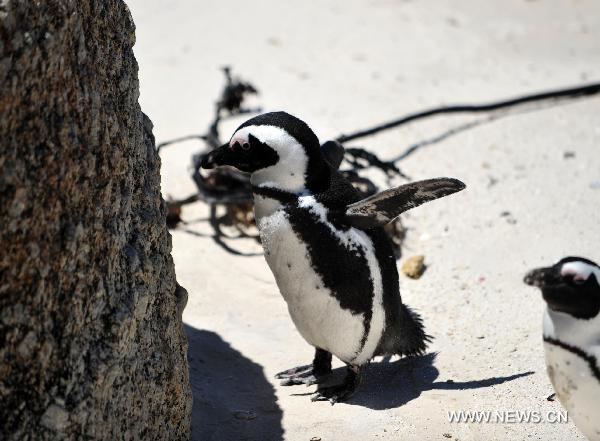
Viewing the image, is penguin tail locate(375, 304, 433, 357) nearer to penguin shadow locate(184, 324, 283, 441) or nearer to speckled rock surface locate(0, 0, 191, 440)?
penguin shadow locate(184, 324, 283, 441)

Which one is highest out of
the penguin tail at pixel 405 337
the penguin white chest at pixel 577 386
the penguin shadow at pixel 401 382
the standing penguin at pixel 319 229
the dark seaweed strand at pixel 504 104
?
the dark seaweed strand at pixel 504 104

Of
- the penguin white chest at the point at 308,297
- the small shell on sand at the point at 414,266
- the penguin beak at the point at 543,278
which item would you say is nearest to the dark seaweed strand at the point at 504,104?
the small shell on sand at the point at 414,266

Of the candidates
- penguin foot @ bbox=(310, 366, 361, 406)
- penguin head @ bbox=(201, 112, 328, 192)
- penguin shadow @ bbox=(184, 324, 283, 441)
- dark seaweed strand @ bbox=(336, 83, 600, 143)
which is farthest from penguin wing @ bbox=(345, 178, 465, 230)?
dark seaweed strand @ bbox=(336, 83, 600, 143)

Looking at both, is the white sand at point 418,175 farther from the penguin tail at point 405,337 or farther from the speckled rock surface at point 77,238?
the speckled rock surface at point 77,238

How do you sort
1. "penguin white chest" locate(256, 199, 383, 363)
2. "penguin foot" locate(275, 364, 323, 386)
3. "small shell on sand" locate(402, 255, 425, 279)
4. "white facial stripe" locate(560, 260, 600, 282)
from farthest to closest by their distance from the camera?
"small shell on sand" locate(402, 255, 425, 279), "penguin foot" locate(275, 364, 323, 386), "penguin white chest" locate(256, 199, 383, 363), "white facial stripe" locate(560, 260, 600, 282)

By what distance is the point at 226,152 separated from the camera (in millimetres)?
2592

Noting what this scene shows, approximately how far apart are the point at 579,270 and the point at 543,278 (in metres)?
0.08

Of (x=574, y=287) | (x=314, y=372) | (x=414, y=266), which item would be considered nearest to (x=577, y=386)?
(x=574, y=287)

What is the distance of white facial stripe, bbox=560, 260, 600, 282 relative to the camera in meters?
2.01

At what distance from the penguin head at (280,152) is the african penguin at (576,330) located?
725 mm

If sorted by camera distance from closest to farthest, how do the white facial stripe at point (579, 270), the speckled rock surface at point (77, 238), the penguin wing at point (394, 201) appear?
the speckled rock surface at point (77, 238) → the white facial stripe at point (579, 270) → the penguin wing at point (394, 201)

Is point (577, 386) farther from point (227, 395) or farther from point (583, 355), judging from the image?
point (227, 395)

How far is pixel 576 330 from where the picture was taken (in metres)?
2.05

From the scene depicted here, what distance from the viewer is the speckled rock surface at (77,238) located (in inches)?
64.7
